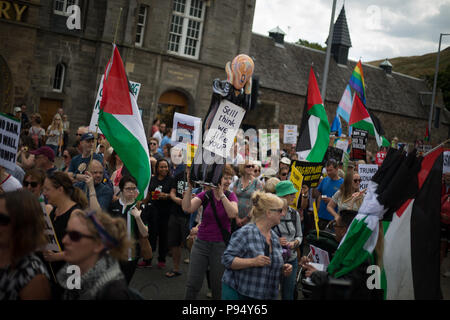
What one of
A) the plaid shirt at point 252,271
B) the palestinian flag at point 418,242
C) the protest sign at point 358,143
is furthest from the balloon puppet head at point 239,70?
the protest sign at point 358,143

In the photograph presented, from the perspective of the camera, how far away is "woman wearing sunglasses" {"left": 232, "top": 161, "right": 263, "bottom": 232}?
6723 millimetres

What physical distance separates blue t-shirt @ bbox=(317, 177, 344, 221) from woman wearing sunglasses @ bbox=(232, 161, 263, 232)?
1620 mm

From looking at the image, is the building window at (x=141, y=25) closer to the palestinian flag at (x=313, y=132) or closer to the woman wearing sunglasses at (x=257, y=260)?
the palestinian flag at (x=313, y=132)

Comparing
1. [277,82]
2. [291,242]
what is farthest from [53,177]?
[277,82]

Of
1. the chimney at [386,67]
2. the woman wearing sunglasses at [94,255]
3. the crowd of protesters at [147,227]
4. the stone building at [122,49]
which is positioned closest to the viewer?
the woman wearing sunglasses at [94,255]

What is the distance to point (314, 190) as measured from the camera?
9188 mm

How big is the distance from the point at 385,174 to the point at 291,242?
1.72m

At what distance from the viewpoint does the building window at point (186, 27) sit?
985 inches

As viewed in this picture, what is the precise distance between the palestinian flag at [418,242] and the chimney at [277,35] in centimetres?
3817

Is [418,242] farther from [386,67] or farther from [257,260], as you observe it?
[386,67]

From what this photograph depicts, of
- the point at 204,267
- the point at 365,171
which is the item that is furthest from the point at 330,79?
the point at 204,267

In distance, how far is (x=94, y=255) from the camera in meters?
3.02

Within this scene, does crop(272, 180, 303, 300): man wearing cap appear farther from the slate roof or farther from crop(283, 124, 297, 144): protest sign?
the slate roof

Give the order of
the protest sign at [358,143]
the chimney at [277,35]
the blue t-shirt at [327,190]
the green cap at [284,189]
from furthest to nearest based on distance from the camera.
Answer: the chimney at [277,35], the protest sign at [358,143], the blue t-shirt at [327,190], the green cap at [284,189]
